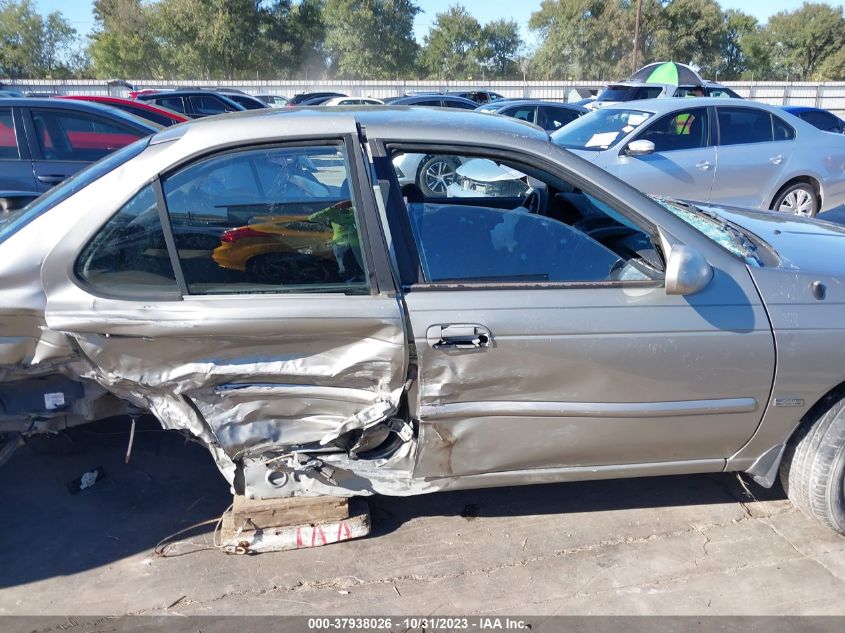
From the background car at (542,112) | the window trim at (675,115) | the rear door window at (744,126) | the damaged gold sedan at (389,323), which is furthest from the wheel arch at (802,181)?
the damaged gold sedan at (389,323)

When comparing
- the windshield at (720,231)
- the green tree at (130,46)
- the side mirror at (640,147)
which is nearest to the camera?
the windshield at (720,231)

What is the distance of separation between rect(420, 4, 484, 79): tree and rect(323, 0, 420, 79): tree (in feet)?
13.7

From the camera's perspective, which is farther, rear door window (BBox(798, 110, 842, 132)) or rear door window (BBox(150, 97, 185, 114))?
rear door window (BBox(150, 97, 185, 114))

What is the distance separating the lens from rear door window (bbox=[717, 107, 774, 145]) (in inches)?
310

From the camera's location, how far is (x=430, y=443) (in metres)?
2.71

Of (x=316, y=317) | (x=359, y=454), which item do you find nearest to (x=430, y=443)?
(x=359, y=454)

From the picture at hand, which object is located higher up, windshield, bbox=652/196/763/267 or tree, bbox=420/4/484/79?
tree, bbox=420/4/484/79

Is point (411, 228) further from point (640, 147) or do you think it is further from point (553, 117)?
point (553, 117)

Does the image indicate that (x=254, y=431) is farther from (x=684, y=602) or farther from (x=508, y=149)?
(x=684, y=602)

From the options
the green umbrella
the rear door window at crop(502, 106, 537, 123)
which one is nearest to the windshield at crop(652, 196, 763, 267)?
the rear door window at crop(502, 106, 537, 123)

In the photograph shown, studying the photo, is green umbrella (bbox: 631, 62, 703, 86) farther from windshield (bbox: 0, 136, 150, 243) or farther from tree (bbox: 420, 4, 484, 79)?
tree (bbox: 420, 4, 484, 79)

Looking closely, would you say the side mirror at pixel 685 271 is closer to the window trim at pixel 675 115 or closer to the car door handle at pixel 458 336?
the car door handle at pixel 458 336

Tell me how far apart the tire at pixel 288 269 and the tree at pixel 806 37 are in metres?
60.5

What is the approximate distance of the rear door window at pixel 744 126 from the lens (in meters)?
7.88
